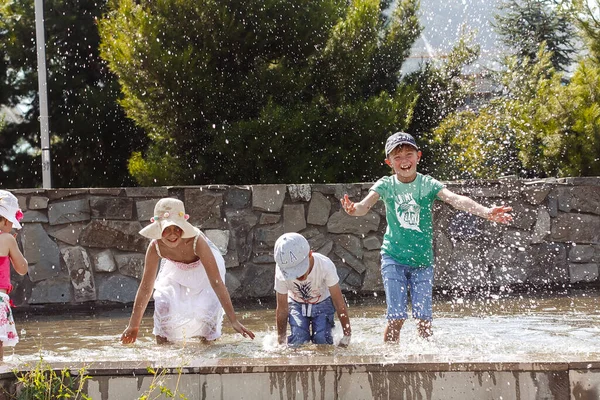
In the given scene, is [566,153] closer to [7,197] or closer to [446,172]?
[446,172]

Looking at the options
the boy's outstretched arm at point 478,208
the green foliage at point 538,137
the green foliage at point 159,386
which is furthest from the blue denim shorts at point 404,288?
the green foliage at point 538,137

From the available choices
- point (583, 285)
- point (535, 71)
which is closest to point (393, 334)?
point (583, 285)

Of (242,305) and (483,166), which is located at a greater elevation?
(483,166)

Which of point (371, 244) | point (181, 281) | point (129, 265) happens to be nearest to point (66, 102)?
point (129, 265)

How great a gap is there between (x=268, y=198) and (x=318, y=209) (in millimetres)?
433

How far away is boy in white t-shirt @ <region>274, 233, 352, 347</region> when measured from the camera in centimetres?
454

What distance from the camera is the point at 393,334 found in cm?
468

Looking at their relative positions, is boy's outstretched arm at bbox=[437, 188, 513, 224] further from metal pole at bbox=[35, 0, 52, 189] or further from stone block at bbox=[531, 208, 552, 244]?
metal pole at bbox=[35, 0, 52, 189]

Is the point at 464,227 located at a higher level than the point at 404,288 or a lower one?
higher

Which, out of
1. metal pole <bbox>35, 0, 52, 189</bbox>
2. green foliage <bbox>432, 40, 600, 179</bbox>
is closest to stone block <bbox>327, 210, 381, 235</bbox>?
green foliage <bbox>432, 40, 600, 179</bbox>

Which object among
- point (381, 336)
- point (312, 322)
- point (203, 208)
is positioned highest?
point (203, 208)

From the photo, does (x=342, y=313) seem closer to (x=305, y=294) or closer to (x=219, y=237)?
(x=305, y=294)

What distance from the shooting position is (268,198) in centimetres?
730

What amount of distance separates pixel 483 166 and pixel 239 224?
880cm
